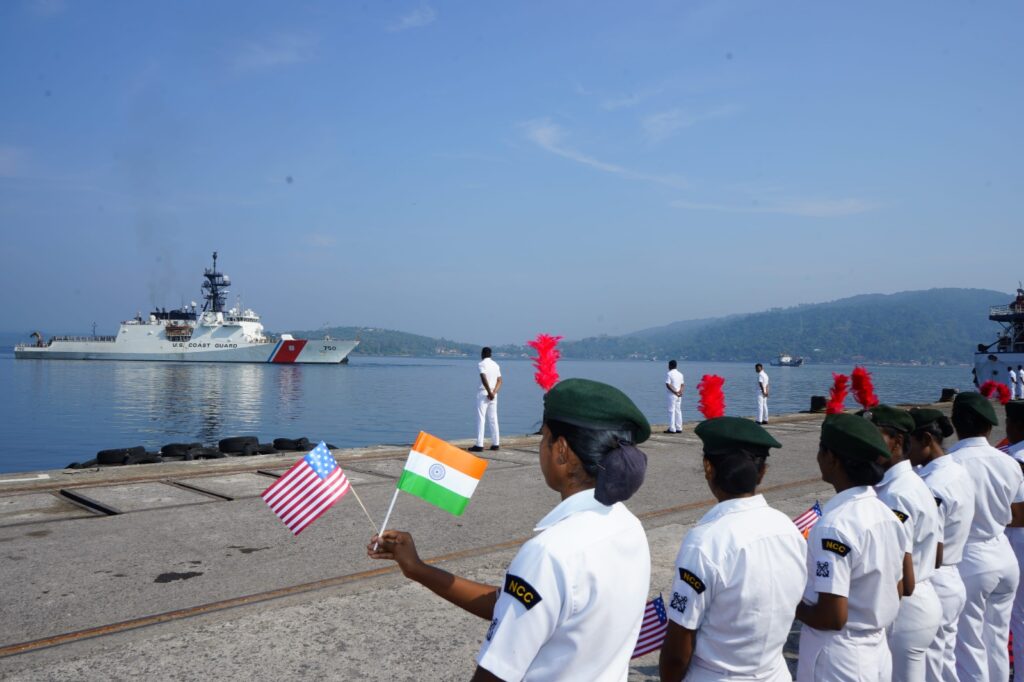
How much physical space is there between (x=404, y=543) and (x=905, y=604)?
2.62m

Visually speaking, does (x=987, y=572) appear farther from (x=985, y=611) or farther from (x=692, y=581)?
(x=692, y=581)

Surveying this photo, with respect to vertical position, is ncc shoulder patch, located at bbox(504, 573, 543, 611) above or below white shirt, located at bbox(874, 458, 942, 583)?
above

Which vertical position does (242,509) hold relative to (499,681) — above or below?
below

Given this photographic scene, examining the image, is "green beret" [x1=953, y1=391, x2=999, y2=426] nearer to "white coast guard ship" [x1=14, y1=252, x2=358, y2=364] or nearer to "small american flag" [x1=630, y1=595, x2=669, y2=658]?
"small american flag" [x1=630, y1=595, x2=669, y2=658]

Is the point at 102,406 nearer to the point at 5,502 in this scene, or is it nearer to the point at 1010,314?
the point at 5,502

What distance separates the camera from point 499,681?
1.90 m

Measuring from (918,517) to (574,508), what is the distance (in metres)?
2.47

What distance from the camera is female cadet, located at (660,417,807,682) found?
2.60 m

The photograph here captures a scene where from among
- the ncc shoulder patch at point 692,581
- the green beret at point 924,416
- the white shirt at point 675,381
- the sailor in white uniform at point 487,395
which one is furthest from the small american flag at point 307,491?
the white shirt at point 675,381

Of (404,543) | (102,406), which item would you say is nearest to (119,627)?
(404,543)

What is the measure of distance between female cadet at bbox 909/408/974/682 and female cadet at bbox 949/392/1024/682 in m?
0.17

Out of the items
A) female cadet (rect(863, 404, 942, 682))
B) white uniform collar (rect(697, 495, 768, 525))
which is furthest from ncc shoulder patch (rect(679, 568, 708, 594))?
female cadet (rect(863, 404, 942, 682))

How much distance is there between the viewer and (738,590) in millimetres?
2588

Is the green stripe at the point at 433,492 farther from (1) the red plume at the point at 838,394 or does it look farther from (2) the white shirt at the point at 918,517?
(1) the red plume at the point at 838,394
